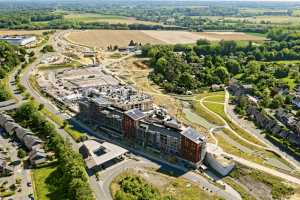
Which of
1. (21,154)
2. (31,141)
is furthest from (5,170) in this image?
(31,141)

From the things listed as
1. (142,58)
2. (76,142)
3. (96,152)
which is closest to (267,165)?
(96,152)

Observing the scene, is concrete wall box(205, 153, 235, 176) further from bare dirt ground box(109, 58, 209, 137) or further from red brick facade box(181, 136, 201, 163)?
bare dirt ground box(109, 58, 209, 137)

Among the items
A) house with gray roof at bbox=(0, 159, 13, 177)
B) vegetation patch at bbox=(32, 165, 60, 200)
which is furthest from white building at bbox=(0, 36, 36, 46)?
vegetation patch at bbox=(32, 165, 60, 200)

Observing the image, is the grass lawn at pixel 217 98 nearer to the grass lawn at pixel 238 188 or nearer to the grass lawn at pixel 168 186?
the grass lawn at pixel 238 188

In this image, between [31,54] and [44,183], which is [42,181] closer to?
[44,183]

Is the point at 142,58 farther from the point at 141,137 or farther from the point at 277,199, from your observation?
the point at 277,199

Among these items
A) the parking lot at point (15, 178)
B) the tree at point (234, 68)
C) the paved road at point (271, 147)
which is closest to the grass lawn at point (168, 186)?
the parking lot at point (15, 178)
